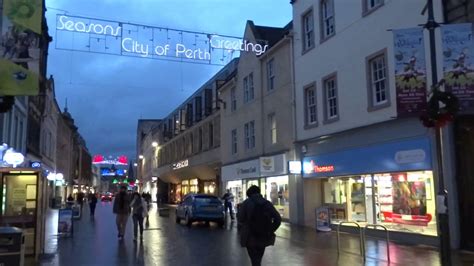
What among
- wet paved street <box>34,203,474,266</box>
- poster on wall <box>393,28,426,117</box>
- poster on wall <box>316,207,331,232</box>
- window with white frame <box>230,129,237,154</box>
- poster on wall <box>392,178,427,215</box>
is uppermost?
window with white frame <box>230,129,237,154</box>

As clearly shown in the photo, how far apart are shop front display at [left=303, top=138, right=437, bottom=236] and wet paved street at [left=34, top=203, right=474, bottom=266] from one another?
1.48 m

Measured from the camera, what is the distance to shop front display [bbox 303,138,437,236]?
1738 cm

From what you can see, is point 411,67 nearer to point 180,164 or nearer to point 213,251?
point 213,251

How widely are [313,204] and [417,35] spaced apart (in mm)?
14958

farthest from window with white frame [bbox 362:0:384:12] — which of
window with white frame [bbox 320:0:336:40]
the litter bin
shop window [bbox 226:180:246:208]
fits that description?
shop window [bbox 226:180:246:208]

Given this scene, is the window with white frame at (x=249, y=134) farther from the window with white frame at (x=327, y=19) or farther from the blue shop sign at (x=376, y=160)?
the window with white frame at (x=327, y=19)

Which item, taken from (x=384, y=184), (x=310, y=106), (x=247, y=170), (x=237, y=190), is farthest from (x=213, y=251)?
(x=237, y=190)

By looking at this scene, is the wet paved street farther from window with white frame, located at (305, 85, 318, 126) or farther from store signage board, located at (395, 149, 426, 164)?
window with white frame, located at (305, 85, 318, 126)

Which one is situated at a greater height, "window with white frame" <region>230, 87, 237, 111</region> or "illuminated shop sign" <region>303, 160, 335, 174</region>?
"window with white frame" <region>230, 87, 237, 111</region>

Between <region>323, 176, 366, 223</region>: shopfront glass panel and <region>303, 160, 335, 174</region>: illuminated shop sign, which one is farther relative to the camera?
<region>303, 160, 335, 174</region>: illuminated shop sign

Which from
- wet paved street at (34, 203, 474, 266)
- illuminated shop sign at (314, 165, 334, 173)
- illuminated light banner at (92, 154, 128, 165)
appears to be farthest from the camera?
illuminated light banner at (92, 154, 128, 165)

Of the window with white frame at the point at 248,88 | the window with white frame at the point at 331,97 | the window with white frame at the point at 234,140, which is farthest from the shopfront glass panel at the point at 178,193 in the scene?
the window with white frame at the point at 331,97

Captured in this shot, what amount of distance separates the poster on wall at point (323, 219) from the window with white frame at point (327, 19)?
7.37 m

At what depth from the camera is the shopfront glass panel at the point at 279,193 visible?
2766 centimetres
